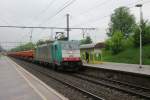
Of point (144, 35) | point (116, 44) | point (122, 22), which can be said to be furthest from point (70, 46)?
point (122, 22)

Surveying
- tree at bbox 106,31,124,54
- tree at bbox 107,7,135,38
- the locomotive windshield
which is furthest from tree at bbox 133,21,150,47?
tree at bbox 107,7,135,38

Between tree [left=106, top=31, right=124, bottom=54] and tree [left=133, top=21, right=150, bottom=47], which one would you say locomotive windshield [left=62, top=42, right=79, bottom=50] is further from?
tree [left=106, top=31, right=124, bottom=54]

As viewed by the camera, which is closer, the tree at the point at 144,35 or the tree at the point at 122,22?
the tree at the point at 144,35

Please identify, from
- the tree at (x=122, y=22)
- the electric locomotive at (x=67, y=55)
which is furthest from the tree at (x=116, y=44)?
the tree at (x=122, y=22)

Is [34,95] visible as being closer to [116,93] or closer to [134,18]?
[116,93]

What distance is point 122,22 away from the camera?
9250 cm

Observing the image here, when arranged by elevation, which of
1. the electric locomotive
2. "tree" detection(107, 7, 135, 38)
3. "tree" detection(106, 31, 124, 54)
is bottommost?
the electric locomotive

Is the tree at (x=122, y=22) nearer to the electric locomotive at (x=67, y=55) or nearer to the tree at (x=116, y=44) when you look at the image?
the tree at (x=116, y=44)

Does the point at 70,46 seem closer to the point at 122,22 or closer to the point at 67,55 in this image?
the point at 67,55

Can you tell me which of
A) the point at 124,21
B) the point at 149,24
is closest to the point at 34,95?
the point at 149,24

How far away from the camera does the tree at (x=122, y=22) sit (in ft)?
301

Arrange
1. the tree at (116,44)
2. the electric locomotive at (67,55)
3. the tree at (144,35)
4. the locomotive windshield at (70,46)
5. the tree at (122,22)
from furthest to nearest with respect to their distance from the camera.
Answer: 1. the tree at (122,22)
2. the tree at (116,44)
3. the tree at (144,35)
4. the locomotive windshield at (70,46)
5. the electric locomotive at (67,55)

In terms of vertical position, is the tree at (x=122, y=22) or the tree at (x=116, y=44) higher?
the tree at (x=122, y=22)

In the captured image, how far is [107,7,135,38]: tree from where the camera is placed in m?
91.9
